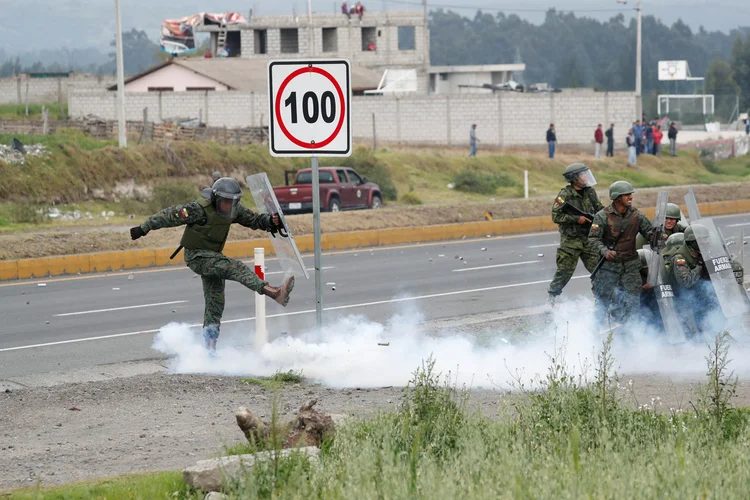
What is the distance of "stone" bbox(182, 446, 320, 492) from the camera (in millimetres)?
5734

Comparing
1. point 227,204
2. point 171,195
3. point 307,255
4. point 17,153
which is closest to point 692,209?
point 227,204

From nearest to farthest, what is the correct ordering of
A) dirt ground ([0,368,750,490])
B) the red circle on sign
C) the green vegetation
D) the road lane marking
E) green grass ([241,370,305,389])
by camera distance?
1. the green vegetation
2. dirt ground ([0,368,750,490])
3. the red circle on sign
4. green grass ([241,370,305,389])
5. the road lane marking

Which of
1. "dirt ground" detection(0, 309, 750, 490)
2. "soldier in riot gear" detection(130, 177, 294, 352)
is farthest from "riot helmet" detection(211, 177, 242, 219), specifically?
"dirt ground" detection(0, 309, 750, 490)

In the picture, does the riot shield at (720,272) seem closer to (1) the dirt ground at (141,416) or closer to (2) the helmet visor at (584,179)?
(1) the dirt ground at (141,416)

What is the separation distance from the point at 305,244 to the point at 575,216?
10.4m

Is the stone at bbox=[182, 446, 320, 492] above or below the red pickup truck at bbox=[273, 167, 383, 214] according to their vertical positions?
below

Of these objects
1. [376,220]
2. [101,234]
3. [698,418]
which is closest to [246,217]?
[698,418]

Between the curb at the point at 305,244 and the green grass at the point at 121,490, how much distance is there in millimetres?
12763

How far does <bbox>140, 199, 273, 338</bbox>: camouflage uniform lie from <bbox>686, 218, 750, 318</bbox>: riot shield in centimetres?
385

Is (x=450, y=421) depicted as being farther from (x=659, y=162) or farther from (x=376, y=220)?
(x=659, y=162)

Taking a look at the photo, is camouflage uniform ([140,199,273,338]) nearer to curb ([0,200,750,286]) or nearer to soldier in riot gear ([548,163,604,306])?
soldier in riot gear ([548,163,604,306])

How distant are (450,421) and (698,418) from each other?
1503mm

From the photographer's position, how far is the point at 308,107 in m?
8.61

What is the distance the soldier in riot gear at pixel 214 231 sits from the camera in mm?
9750
